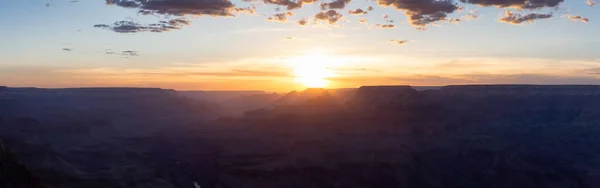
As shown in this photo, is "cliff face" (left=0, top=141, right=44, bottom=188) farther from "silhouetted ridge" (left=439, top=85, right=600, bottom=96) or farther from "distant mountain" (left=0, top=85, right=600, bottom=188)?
"silhouetted ridge" (left=439, top=85, right=600, bottom=96)

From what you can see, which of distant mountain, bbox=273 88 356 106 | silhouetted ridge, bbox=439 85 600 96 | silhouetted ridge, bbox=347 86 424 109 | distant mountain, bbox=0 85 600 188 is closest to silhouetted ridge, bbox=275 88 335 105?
distant mountain, bbox=273 88 356 106

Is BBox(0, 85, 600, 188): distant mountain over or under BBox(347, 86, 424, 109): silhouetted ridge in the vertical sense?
under

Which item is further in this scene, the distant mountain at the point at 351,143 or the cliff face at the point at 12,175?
the distant mountain at the point at 351,143

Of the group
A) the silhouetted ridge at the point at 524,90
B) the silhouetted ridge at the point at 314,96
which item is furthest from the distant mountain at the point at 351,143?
the silhouetted ridge at the point at 314,96

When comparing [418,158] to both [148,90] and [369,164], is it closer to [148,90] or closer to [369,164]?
[369,164]

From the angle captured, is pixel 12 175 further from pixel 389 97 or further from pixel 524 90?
pixel 524 90

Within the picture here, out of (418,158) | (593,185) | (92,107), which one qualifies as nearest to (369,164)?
(418,158)

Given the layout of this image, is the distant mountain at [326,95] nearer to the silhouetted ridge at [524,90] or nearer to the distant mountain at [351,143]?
the distant mountain at [351,143]

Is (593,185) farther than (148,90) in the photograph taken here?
No

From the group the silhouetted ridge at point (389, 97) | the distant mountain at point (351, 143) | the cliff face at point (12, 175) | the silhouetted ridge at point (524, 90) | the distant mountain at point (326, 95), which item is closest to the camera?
the cliff face at point (12, 175)
